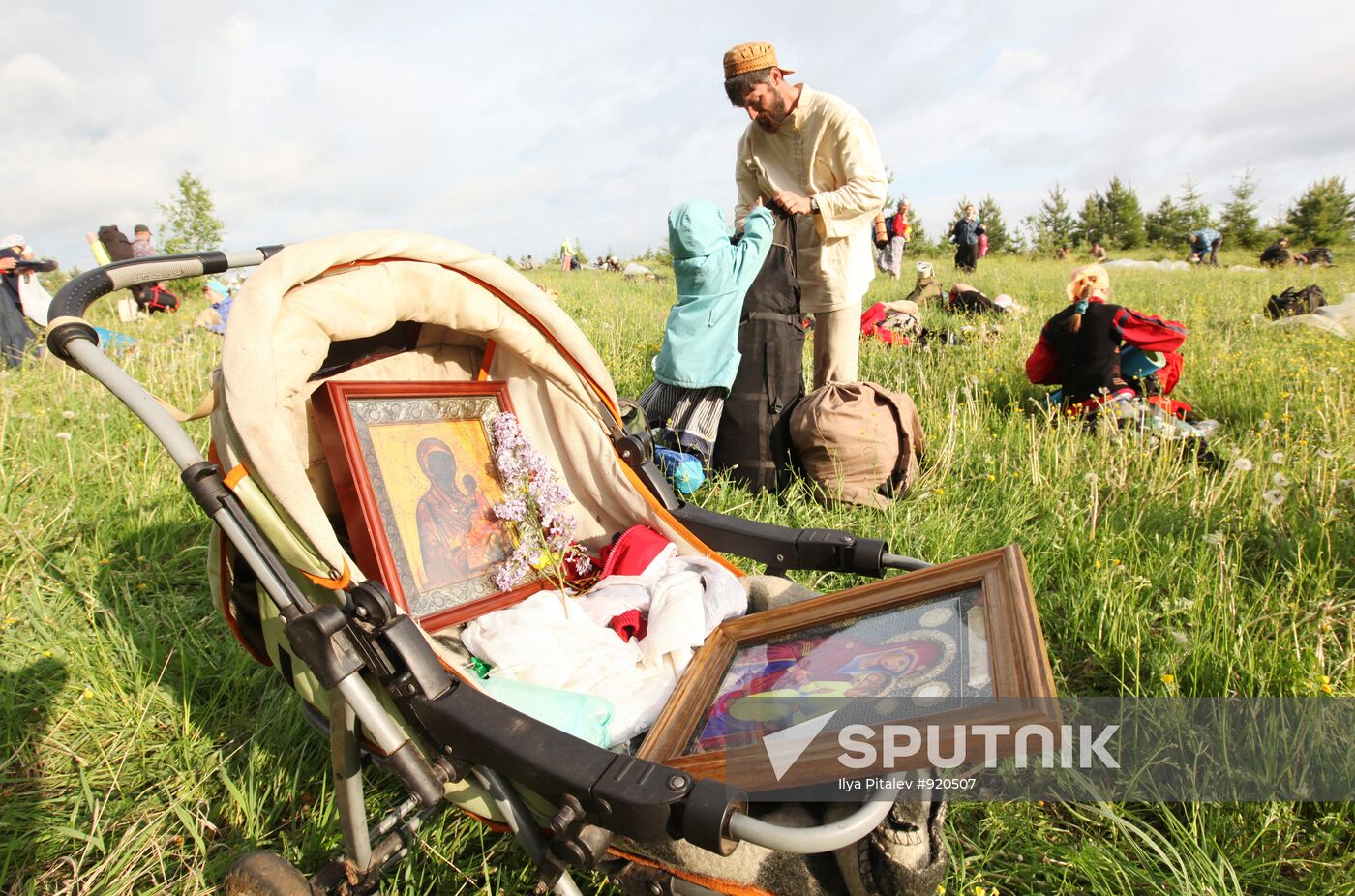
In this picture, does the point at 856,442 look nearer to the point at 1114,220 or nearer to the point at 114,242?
the point at 114,242

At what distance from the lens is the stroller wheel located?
1.67 metres

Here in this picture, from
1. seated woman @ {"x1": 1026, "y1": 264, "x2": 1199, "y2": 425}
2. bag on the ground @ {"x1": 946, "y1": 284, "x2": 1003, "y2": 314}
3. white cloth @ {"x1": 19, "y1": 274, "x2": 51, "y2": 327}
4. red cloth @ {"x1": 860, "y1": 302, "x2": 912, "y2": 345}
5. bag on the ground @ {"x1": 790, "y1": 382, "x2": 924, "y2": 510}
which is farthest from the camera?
white cloth @ {"x1": 19, "y1": 274, "x2": 51, "y2": 327}

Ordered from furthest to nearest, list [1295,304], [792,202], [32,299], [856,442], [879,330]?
[32,299]
[1295,304]
[879,330]
[792,202]
[856,442]

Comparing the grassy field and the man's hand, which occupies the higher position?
the man's hand

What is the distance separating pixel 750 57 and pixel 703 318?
5.12ft

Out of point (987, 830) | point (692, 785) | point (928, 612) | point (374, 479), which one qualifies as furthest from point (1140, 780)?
point (374, 479)

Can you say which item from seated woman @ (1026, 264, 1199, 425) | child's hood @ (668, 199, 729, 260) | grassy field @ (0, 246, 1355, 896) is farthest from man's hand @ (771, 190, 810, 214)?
seated woman @ (1026, 264, 1199, 425)

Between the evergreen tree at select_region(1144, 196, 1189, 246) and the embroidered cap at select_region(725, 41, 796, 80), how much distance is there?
3278cm

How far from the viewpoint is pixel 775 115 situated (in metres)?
4.53

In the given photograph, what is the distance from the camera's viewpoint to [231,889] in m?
1.73

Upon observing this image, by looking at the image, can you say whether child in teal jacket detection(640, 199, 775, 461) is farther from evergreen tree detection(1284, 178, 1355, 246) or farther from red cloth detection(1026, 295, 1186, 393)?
evergreen tree detection(1284, 178, 1355, 246)

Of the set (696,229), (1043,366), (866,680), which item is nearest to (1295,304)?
(1043,366)

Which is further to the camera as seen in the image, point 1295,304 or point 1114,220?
point 1114,220

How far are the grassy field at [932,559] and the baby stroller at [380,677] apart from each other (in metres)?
0.49
